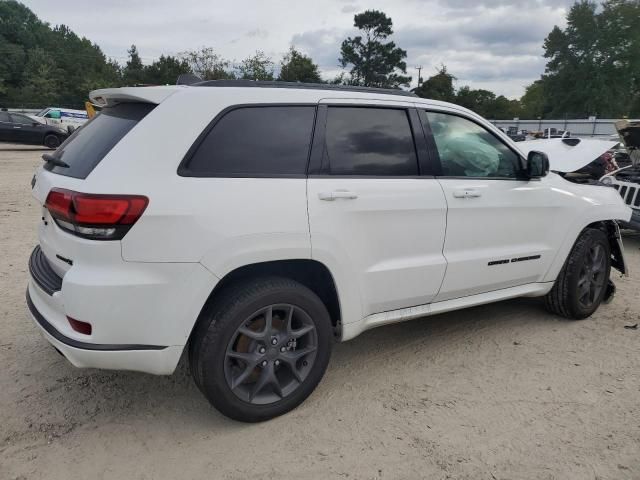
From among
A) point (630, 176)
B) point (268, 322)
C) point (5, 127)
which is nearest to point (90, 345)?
point (268, 322)

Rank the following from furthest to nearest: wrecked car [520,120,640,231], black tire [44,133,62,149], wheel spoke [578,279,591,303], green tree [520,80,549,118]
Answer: green tree [520,80,549,118], black tire [44,133,62,149], wrecked car [520,120,640,231], wheel spoke [578,279,591,303]

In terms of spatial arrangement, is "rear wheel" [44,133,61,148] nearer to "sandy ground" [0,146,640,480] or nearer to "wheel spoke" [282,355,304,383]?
"sandy ground" [0,146,640,480]

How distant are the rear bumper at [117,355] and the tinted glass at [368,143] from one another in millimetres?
1345

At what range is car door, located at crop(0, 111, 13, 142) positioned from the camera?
19.6 metres

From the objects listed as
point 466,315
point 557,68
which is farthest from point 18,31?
point 466,315

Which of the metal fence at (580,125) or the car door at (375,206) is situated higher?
the metal fence at (580,125)

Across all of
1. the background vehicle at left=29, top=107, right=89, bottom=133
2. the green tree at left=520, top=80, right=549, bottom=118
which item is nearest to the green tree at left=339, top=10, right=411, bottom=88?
the green tree at left=520, top=80, right=549, bottom=118

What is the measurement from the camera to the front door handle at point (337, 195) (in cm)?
280

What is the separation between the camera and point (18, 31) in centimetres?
6631

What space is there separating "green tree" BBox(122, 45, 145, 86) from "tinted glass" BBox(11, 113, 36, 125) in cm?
3000

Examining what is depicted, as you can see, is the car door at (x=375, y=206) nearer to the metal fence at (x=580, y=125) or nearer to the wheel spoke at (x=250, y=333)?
the wheel spoke at (x=250, y=333)

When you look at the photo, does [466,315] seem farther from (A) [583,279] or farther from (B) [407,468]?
(B) [407,468]

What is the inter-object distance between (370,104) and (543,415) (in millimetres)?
2165

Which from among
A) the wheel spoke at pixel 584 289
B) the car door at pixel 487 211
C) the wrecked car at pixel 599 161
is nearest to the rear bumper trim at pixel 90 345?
the car door at pixel 487 211
